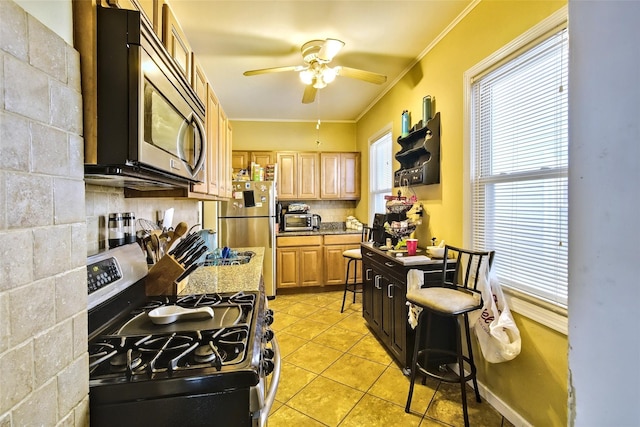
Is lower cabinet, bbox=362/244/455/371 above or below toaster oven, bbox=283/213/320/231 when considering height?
below

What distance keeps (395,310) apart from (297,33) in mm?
2349

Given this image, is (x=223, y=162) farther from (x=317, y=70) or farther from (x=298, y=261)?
(x=298, y=261)

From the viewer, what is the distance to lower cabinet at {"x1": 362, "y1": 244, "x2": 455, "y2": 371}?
7.12 feet

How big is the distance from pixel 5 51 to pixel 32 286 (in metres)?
0.39

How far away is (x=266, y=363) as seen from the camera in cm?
97

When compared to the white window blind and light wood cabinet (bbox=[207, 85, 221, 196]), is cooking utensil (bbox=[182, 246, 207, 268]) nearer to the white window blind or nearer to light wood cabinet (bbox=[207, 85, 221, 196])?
light wood cabinet (bbox=[207, 85, 221, 196])

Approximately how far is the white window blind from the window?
164cm

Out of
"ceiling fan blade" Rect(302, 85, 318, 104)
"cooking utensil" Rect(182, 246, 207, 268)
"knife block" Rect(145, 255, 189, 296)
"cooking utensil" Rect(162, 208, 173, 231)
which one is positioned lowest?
"knife block" Rect(145, 255, 189, 296)

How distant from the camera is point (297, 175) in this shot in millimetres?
4559

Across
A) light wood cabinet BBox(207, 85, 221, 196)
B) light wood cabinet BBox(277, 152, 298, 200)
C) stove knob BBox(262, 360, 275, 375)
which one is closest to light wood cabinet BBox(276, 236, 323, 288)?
light wood cabinet BBox(277, 152, 298, 200)

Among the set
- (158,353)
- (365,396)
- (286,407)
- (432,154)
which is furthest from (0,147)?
(432,154)

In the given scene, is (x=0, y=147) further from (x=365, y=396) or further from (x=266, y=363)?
(x=365, y=396)

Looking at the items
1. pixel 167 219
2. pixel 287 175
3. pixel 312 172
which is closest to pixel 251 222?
pixel 287 175

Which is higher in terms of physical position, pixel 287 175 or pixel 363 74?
pixel 363 74
